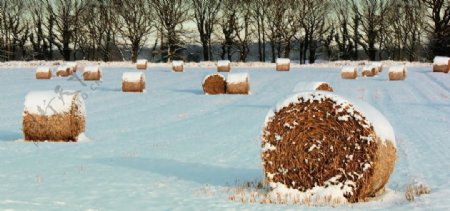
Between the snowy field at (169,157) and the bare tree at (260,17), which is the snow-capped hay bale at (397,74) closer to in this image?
the snowy field at (169,157)

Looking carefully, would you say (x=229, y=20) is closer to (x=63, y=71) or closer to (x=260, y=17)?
(x=260, y=17)

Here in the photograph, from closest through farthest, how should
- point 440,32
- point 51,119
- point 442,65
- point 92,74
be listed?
point 51,119, point 92,74, point 442,65, point 440,32

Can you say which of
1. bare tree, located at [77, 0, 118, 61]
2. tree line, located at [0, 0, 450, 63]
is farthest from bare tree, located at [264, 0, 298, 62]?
bare tree, located at [77, 0, 118, 61]

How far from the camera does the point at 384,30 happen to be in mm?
84125

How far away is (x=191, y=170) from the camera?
11078 mm

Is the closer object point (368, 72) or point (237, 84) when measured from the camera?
point (237, 84)

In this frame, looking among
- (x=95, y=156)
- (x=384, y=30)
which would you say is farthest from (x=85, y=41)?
(x=95, y=156)

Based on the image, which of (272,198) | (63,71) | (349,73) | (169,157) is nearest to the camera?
(272,198)

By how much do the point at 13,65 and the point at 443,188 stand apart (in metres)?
57.0

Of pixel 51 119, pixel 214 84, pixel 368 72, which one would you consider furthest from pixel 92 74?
pixel 51 119

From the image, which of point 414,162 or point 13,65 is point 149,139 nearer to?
point 414,162

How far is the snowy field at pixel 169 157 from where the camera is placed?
8.57m

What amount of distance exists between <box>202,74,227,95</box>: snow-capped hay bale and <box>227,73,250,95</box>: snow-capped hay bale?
1.05ft

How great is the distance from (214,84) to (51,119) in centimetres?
1477
